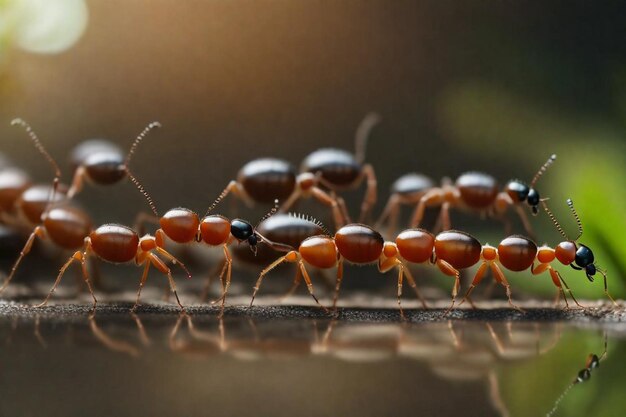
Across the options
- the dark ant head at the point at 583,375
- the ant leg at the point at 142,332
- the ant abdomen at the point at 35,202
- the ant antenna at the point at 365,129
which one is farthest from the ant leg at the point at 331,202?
the ant antenna at the point at 365,129

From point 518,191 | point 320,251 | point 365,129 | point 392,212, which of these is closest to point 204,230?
point 320,251

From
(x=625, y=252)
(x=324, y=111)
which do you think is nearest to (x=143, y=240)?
(x=625, y=252)

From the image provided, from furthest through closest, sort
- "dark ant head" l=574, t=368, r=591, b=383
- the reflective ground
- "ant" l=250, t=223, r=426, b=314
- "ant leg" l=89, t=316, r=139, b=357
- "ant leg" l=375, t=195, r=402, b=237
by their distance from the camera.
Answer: "ant leg" l=375, t=195, r=402, b=237 → "ant" l=250, t=223, r=426, b=314 → "ant leg" l=89, t=316, r=139, b=357 → "dark ant head" l=574, t=368, r=591, b=383 → the reflective ground

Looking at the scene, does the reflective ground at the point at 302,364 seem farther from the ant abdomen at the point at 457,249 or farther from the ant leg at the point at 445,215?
the ant leg at the point at 445,215

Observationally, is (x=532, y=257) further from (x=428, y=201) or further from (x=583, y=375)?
(x=583, y=375)

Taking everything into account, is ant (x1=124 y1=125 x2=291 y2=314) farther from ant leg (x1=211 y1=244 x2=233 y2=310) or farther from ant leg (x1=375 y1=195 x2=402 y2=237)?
ant leg (x1=375 y1=195 x2=402 y2=237)

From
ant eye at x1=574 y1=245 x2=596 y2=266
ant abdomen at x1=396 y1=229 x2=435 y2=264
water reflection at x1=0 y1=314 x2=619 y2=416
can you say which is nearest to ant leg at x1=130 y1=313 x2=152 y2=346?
water reflection at x1=0 y1=314 x2=619 y2=416

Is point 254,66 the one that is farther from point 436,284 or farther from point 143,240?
point 143,240
